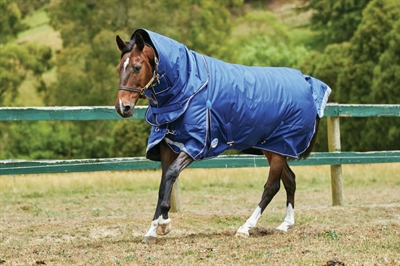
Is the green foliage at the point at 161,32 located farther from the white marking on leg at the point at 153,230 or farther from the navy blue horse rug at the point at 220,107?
the white marking on leg at the point at 153,230

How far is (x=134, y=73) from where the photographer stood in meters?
6.39

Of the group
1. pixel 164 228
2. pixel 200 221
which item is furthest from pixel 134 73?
pixel 200 221

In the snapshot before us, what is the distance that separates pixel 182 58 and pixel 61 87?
27023 millimetres

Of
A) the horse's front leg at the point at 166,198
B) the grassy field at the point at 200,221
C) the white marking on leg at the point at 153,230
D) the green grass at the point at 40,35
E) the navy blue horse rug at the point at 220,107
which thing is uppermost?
the green grass at the point at 40,35

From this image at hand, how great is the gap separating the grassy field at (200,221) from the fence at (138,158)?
0.60m

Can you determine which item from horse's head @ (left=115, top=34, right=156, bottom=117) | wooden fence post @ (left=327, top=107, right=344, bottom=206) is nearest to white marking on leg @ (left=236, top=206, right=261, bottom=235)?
horse's head @ (left=115, top=34, right=156, bottom=117)

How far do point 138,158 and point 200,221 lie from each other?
1.35 m

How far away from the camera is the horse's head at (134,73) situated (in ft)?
20.8

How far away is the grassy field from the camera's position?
Result: 5754 millimetres

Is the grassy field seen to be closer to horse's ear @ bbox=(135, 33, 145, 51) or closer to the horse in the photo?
the horse

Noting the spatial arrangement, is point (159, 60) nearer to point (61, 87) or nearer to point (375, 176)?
point (375, 176)

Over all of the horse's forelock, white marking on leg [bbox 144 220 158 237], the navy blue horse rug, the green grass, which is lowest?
white marking on leg [bbox 144 220 158 237]

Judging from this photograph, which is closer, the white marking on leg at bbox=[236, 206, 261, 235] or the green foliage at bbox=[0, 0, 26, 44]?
the white marking on leg at bbox=[236, 206, 261, 235]

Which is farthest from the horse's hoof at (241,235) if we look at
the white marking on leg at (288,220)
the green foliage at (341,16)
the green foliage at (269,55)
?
the green foliage at (269,55)
